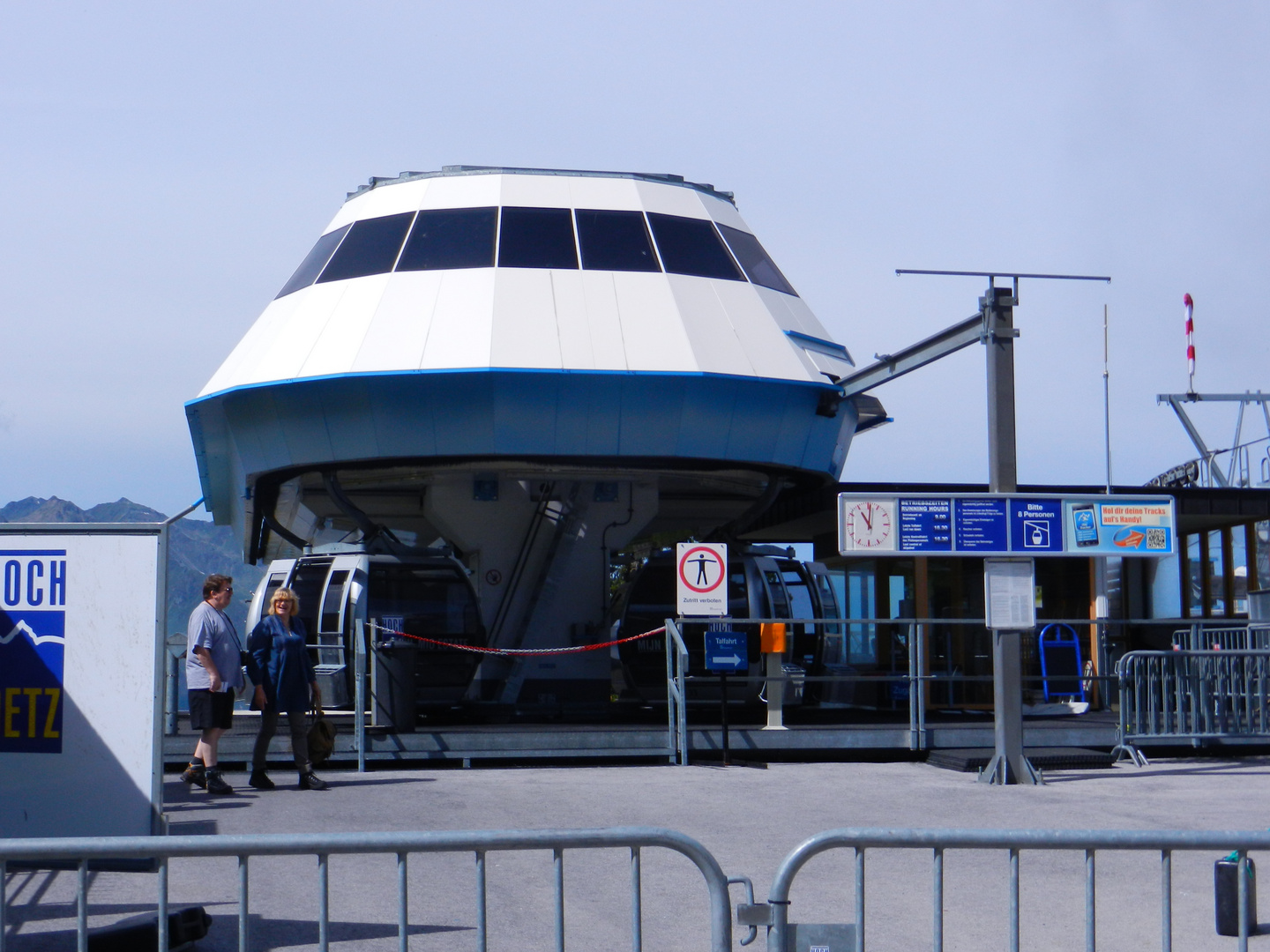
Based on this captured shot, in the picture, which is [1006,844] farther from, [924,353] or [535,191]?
[535,191]

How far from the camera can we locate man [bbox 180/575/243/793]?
36.7ft

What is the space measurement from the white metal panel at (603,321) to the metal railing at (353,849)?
46.5 ft

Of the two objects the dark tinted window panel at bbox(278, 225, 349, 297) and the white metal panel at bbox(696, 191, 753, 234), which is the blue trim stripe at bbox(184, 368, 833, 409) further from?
the white metal panel at bbox(696, 191, 753, 234)

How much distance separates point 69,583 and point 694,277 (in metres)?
→ 14.3

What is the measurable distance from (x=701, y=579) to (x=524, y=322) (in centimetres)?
596

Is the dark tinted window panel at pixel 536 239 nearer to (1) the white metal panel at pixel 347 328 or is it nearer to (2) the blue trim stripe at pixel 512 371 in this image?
(1) the white metal panel at pixel 347 328

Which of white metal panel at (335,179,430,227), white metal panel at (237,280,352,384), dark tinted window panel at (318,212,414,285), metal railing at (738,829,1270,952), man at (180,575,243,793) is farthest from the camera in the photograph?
white metal panel at (335,179,430,227)

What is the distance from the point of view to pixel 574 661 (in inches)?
804

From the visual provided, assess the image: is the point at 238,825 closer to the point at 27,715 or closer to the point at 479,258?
the point at 27,715

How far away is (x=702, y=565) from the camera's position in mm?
14164

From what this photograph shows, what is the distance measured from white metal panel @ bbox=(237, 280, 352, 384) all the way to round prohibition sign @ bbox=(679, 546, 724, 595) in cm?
731

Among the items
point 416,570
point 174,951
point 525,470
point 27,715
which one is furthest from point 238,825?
point 525,470

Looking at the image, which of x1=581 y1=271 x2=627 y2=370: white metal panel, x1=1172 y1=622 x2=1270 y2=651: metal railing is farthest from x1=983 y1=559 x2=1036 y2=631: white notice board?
x1=581 y1=271 x2=627 y2=370: white metal panel

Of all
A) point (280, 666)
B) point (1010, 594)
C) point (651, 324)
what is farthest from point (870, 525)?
point (651, 324)
